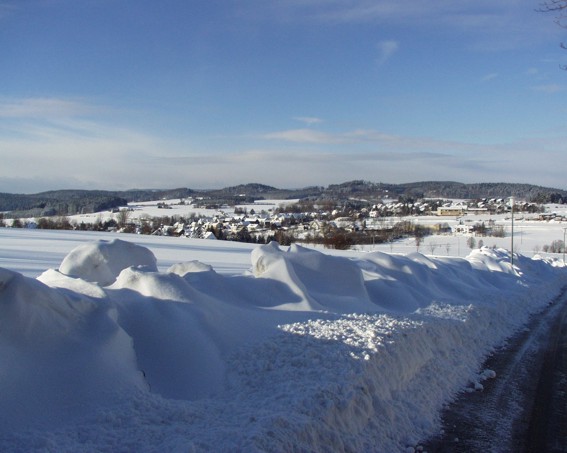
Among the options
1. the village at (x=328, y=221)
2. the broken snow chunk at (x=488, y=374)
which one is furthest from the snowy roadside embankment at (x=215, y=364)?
the village at (x=328, y=221)

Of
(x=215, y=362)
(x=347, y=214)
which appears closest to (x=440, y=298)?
(x=215, y=362)

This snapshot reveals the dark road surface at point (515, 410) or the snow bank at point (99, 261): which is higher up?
the snow bank at point (99, 261)

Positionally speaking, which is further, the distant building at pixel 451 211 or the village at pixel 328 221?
the distant building at pixel 451 211

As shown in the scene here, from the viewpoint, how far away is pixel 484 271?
18984 mm

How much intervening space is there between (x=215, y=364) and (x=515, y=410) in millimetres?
3815

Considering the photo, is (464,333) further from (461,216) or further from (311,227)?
(461,216)

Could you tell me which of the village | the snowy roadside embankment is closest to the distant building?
the village

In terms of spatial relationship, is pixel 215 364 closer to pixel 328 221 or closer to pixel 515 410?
pixel 515 410

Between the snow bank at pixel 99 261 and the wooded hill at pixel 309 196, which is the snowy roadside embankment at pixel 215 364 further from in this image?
the wooded hill at pixel 309 196

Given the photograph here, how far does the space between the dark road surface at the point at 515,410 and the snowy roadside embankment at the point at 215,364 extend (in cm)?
28

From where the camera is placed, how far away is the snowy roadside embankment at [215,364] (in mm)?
4672

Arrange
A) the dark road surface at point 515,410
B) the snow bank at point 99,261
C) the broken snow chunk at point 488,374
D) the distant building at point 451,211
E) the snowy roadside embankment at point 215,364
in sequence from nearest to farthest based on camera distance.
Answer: the snowy roadside embankment at point 215,364
the dark road surface at point 515,410
the broken snow chunk at point 488,374
the snow bank at point 99,261
the distant building at point 451,211

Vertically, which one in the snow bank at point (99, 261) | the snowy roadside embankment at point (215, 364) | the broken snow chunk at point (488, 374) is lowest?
the broken snow chunk at point (488, 374)

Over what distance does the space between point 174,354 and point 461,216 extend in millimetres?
124825
